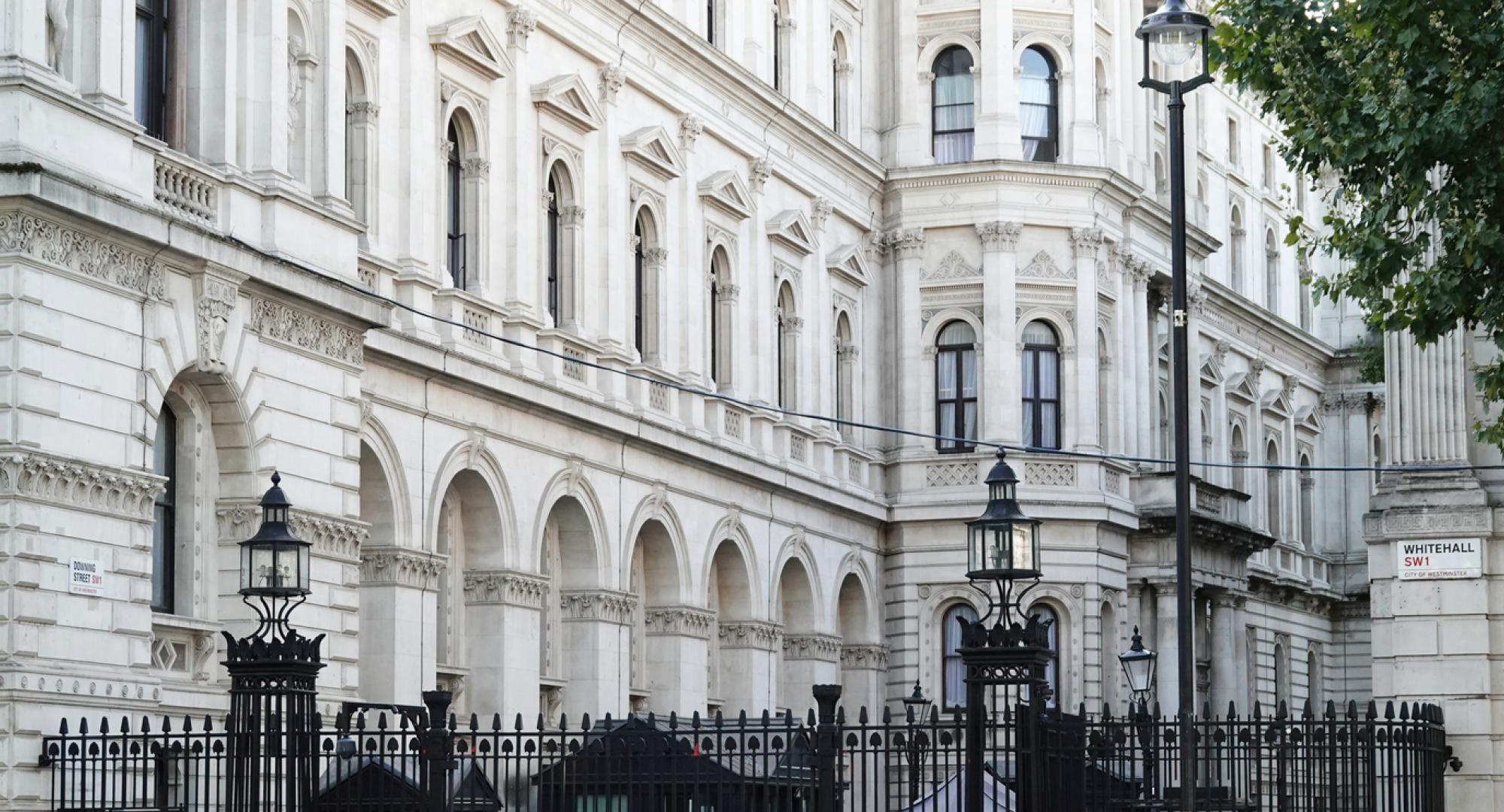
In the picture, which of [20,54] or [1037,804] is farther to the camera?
[20,54]

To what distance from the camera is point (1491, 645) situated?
26.2 m

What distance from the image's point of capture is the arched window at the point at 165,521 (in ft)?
86.4

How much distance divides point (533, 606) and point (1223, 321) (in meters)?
31.7

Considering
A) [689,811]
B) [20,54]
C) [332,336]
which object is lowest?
[689,811]

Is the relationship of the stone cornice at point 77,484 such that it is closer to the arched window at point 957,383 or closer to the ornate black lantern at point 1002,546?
the ornate black lantern at point 1002,546

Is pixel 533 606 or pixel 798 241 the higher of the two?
pixel 798 241

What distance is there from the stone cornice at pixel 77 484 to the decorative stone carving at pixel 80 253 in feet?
5.80

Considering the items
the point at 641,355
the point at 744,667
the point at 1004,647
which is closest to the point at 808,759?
the point at 1004,647

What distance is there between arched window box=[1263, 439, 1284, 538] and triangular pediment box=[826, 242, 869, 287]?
19556 mm

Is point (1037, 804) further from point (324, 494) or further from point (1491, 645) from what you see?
point (324, 494)

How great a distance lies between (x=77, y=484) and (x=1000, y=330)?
98.1ft

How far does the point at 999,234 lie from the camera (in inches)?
2019

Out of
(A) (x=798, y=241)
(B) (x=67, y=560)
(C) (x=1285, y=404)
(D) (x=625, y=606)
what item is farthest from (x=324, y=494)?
(C) (x=1285, y=404)

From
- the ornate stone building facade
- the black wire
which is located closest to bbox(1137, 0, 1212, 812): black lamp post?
the black wire
